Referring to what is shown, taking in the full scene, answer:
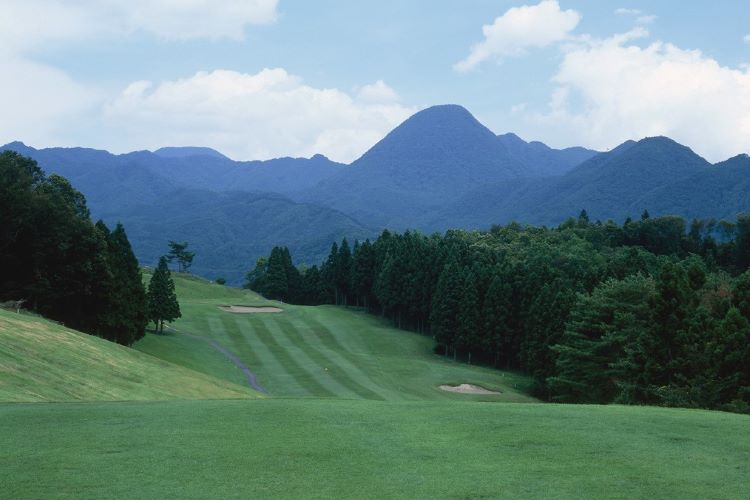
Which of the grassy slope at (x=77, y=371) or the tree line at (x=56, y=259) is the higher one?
the tree line at (x=56, y=259)

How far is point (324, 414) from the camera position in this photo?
17.1 metres

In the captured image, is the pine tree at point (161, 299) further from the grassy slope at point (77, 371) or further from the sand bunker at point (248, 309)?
the grassy slope at point (77, 371)

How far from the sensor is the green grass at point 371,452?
10.7m

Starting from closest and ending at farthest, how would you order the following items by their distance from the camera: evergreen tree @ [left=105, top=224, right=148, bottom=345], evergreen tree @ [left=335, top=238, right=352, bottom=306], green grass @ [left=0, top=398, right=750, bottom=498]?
green grass @ [left=0, top=398, right=750, bottom=498], evergreen tree @ [left=105, top=224, right=148, bottom=345], evergreen tree @ [left=335, top=238, right=352, bottom=306]

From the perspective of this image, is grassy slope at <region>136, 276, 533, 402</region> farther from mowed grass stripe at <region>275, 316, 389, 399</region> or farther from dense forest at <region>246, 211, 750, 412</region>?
dense forest at <region>246, 211, 750, 412</region>

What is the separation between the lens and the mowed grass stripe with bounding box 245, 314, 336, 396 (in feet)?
150

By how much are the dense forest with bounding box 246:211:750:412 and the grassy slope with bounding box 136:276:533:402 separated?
4.25 m

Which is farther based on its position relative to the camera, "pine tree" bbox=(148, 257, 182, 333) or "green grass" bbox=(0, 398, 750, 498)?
"pine tree" bbox=(148, 257, 182, 333)

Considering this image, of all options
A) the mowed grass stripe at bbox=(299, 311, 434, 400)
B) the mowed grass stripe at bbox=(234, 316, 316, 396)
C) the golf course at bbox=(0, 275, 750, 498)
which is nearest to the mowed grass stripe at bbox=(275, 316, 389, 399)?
the mowed grass stripe at bbox=(299, 311, 434, 400)

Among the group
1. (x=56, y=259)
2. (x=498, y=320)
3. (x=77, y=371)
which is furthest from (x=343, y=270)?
(x=77, y=371)

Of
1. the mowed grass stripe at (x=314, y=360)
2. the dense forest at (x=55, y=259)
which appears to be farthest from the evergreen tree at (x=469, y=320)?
the dense forest at (x=55, y=259)

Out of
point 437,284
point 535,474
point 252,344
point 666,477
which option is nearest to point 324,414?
point 535,474

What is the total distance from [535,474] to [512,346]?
187 ft

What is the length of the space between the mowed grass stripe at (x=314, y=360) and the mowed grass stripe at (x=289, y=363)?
28 cm
